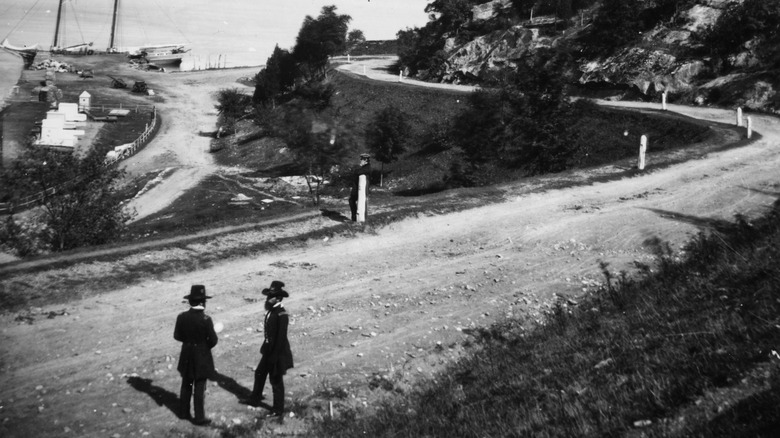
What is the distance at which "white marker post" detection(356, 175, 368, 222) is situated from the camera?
1449 cm

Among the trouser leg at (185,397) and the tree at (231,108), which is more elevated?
the tree at (231,108)

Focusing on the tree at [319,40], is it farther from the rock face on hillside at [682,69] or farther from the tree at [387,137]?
the tree at [387,137]

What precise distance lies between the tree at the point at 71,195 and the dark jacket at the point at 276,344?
12780 millimetres

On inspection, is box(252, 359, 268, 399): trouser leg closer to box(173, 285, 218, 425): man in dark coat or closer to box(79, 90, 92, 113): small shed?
box(173, 285, 218, 425): man in dark coat

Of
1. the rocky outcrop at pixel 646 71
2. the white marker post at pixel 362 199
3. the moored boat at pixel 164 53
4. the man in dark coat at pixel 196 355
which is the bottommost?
the man in dark coat at pixel 196 355

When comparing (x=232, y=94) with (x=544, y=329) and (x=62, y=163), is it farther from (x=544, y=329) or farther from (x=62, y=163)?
(x=544, y=329)

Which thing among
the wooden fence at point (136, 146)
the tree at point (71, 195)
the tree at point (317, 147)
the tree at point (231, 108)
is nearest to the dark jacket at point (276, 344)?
the tree at point (71, 195)

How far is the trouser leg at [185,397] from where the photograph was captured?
289 inches

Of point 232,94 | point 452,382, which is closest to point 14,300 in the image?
point 452,382

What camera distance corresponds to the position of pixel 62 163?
21562 mm

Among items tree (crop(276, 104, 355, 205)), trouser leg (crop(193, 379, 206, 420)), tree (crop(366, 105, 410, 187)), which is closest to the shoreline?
trouser leg (crop(193, 379, 206, 420))

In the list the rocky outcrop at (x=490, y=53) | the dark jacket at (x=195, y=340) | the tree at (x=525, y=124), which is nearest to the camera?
the dark jacket at (x=195, y=340)

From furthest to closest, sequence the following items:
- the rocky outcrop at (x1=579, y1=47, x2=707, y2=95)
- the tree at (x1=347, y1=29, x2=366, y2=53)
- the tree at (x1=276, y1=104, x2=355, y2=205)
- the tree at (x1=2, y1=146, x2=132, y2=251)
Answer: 1. the tree at (x1=347, y1=29, x2=366, y2=53)
2. the rocky outcrop at (x1=579, y1=47, x2=707, y2=95)
3. the tree at (x1=276, y1=104, x2=355, y2=205)
4. the tree at (x1=2, y1=146, x2=132, y2=251)

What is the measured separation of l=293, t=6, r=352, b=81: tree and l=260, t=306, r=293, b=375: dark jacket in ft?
222
